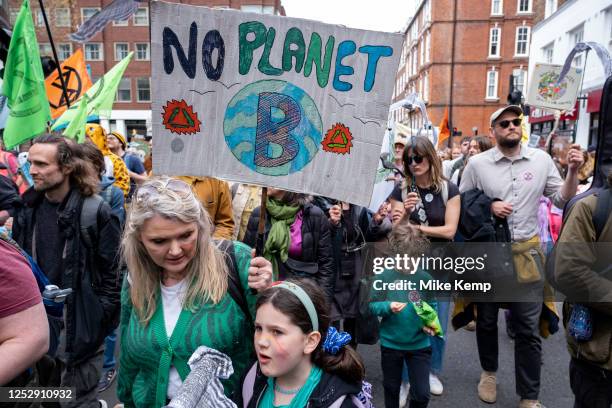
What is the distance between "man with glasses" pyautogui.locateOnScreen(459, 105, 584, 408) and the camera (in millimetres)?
3311

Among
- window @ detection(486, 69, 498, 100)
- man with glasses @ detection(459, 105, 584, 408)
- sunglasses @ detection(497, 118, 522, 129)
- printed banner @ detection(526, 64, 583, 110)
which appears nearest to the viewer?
man with glasses @ detection(459, 105, 584, 408)

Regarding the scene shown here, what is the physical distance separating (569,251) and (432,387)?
6.36 ft

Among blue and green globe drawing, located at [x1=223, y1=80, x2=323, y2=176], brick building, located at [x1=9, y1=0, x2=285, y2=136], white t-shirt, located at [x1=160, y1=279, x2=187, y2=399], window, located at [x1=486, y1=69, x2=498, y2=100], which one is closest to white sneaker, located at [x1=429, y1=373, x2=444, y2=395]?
white t-shirt, located at [x1=160, y1=279, x2=187, y2=399]

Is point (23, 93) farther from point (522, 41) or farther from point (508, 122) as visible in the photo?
point (522, 41)

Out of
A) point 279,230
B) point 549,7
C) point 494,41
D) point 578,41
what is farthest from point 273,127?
point 494,41

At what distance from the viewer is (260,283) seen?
1.73m

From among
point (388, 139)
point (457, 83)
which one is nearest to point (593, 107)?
point (388, 139)

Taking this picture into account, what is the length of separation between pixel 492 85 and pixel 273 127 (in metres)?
43.7

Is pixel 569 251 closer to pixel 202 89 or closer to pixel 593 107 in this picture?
pixel 202 89

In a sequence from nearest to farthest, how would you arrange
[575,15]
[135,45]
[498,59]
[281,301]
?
1. [281,301]
2. [575,15]
3. [135,45]
4. [498,59]

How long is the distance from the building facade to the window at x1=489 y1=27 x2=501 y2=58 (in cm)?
1991

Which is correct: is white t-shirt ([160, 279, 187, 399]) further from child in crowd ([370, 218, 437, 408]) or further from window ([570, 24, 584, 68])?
window ([570, 24, 584, 68])

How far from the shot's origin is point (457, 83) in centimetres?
4128

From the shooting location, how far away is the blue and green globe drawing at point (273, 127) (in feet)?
5.94
